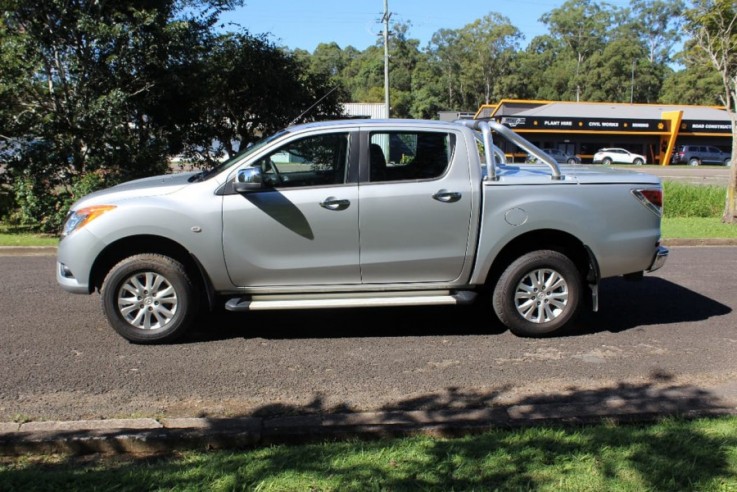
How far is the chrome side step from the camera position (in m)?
5.47

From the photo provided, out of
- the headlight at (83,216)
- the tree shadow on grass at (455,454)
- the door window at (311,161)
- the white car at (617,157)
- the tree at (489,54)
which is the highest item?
the tree at (489,54)

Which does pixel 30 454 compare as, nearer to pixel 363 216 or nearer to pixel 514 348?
pixel 363 216

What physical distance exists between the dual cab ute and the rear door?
1 cm

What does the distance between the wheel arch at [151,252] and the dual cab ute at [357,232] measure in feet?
0.04

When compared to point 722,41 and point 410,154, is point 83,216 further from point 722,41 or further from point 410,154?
point 722,41

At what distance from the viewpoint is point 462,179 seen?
5594mm

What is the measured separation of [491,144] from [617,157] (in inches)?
1855

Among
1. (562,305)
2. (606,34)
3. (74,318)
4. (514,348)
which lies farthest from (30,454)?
(606,34)

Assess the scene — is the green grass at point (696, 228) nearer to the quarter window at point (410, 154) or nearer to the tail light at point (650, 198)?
the tail light at point (650, 198)

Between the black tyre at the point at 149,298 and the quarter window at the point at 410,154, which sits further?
the quarter window at the point at 410,154

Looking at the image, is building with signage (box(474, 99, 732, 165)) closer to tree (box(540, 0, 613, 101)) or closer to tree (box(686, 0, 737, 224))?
tree (box(686, 0, 737, 224))

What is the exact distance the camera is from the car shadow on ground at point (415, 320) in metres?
6.00

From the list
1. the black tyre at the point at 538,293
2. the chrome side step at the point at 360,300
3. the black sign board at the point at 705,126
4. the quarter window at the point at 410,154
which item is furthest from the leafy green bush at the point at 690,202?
the black sign board at the point at 705,126

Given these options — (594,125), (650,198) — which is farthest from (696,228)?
(594,125)
